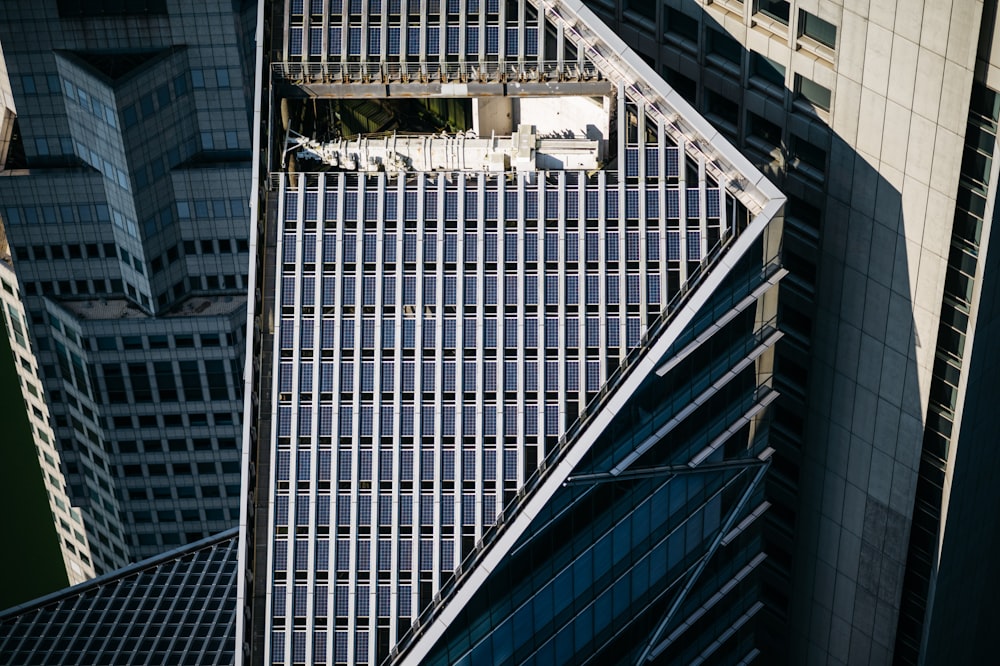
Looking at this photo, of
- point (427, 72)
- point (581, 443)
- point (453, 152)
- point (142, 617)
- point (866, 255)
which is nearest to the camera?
point (581, 443)

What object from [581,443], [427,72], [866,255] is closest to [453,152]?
[427,72]

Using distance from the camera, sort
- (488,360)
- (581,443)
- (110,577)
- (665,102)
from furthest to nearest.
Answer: (110,577), (665,102), (488,360), (581,443)

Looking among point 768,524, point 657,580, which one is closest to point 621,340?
point 657,580

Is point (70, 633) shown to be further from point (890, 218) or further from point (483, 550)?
point (890, 218)

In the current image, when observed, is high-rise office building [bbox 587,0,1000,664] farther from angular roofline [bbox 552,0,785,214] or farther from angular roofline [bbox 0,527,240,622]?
angular roofline [bbox 0,527,240,622]

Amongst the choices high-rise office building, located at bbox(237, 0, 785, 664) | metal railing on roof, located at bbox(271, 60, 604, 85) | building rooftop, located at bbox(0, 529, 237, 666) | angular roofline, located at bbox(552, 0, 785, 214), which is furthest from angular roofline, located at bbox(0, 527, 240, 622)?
angular roofline, located at bbox(552, 0, 785, 214)

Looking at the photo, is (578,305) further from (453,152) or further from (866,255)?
(866,255)
